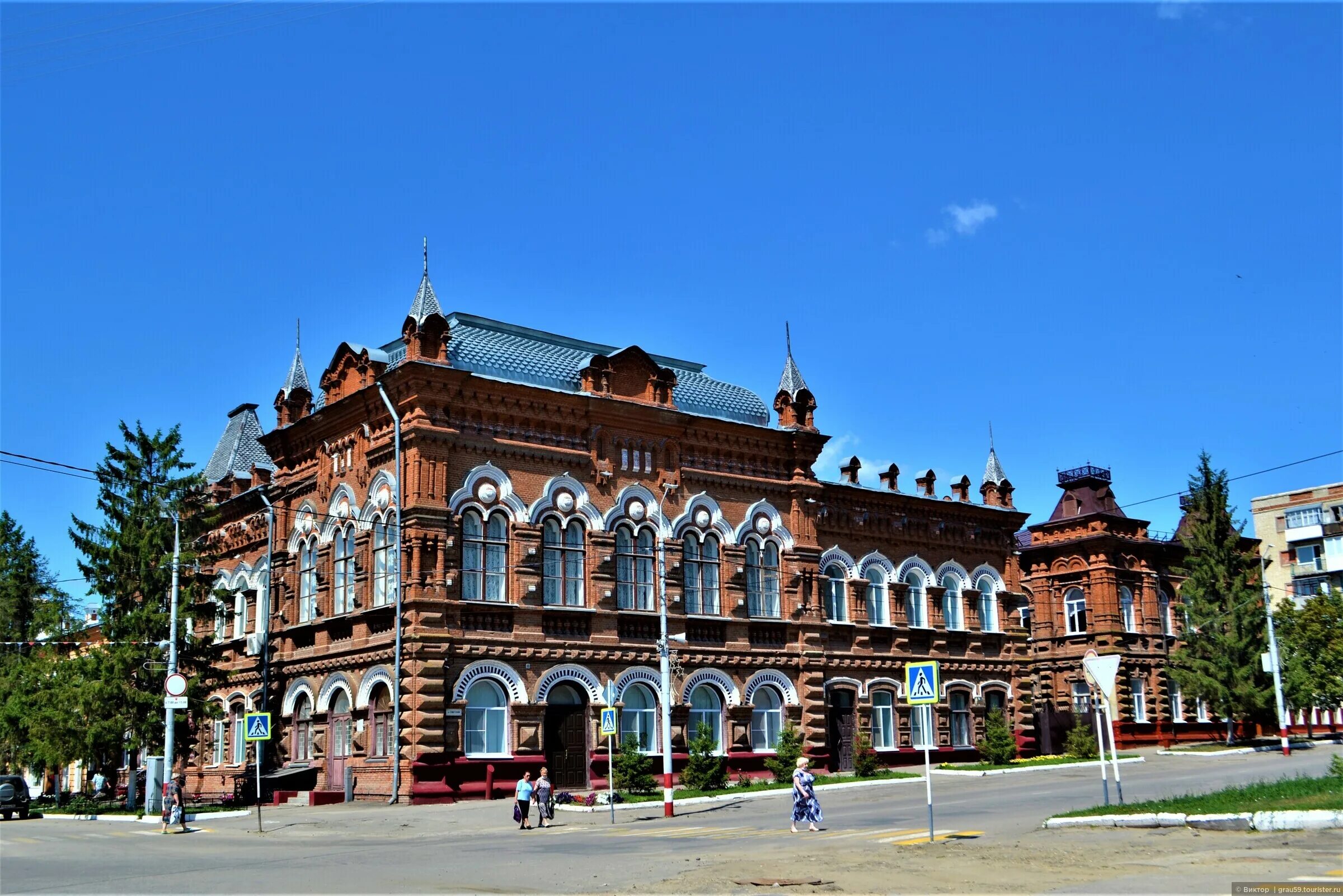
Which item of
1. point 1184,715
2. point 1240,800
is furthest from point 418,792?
point 1184,715

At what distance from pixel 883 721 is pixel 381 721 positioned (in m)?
18.3

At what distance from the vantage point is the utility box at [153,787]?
35.2m

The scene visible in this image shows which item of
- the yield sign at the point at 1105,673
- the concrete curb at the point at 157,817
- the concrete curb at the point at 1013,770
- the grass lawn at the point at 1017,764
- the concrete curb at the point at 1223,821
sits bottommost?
the concrete curb at the point at 157,817

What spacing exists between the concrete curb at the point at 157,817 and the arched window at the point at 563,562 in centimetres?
1005

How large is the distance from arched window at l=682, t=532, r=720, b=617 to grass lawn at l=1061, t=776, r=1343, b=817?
62.3ft

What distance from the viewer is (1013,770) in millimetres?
42219

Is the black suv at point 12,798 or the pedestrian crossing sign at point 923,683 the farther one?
the black suv at point 12,798

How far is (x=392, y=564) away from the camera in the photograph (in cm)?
3631

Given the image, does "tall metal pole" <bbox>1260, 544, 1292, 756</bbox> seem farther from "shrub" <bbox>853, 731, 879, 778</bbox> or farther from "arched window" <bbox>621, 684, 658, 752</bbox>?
"arched window" <bbox>621, 684, 658, 752</bbox>

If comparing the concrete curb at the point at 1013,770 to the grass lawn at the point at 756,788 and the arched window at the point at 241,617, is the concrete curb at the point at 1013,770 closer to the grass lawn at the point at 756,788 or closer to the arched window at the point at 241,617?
the grass lawn at the point at 756,788

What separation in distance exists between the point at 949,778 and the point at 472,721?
14.9 meters

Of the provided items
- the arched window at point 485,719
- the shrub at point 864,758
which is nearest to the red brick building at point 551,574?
the arched window at point 485,719

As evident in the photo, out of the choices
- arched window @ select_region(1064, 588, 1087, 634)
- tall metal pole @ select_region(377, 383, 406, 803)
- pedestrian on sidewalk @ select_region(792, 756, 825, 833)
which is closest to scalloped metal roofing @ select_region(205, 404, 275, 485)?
tall metal pole @ select_region(377, 383, 406, 803)

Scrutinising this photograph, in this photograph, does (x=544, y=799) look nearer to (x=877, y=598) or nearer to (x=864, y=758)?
(x=864, y=758)
